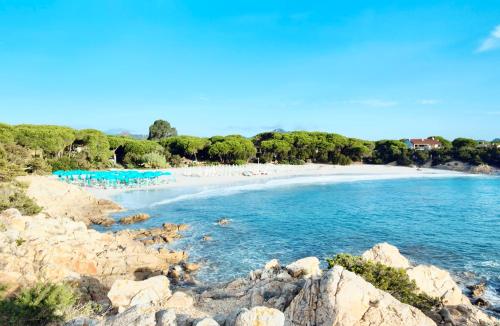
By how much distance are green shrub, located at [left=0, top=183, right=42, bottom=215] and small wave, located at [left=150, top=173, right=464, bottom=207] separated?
12789mm

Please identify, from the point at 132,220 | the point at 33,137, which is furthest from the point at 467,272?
the point at 33,137

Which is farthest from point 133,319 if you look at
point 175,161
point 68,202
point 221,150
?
point 221,150

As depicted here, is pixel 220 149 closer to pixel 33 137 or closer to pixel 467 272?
pixel 33 137

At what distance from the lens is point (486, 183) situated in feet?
185

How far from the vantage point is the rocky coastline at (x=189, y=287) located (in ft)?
23.2

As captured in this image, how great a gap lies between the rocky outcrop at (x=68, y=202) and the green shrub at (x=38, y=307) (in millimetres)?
19798

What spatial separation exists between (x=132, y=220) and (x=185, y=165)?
40.7 m

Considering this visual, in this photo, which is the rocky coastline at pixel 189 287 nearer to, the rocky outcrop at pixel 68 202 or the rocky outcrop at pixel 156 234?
the rocky outcrop at pixel 156 234

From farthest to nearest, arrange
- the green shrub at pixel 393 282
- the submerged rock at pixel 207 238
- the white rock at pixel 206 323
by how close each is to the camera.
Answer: the submerged rock at pixel 207 238 → the green shrub at pixel 393 282 → the white rock at pixel 206 323

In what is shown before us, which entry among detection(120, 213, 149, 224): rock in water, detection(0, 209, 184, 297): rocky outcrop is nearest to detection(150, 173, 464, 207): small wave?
detection(120, 213, 149, 224): rock in water

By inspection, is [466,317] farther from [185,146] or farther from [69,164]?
[185,146]

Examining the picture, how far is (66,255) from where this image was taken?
48.0 feet

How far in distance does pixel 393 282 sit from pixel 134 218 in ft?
71.8

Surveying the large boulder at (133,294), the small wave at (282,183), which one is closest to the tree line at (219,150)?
the small wave at (282,183)
